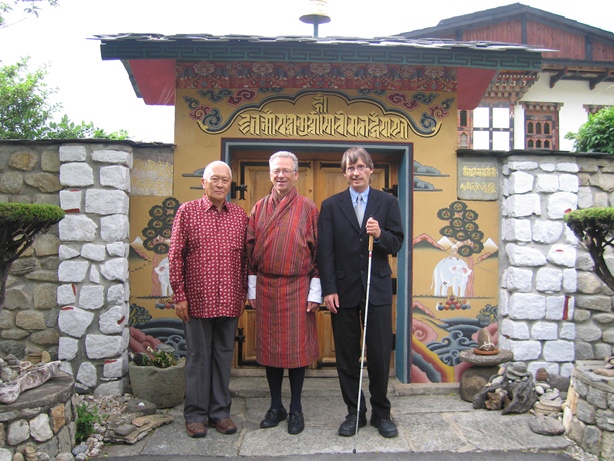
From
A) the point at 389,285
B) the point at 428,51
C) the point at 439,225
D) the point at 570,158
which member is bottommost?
the point at 389,285

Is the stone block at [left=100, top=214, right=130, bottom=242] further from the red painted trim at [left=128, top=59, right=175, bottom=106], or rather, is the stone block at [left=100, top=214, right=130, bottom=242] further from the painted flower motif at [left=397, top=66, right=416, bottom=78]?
the painted flower motif at [left=397, top=66, right=416, bottom=78]

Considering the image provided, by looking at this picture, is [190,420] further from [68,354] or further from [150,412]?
[68,354]

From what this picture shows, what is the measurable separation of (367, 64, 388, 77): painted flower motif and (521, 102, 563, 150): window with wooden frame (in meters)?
9.63

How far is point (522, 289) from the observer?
4.87 m

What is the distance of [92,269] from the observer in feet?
15.2

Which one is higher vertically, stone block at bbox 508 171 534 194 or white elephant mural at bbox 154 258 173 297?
stone block at bbox 508 171 534 194

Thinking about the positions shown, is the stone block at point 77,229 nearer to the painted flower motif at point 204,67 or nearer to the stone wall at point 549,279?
the painted flower motif at point 204,67

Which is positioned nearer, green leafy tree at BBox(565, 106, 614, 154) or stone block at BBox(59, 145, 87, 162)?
stone block at BBox(59, 145, 87, 162)

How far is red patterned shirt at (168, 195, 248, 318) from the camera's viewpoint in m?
3.88

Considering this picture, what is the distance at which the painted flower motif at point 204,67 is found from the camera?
200 inches

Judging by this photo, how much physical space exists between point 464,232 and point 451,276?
0.41 meters

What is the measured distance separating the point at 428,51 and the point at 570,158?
1560 millimetres

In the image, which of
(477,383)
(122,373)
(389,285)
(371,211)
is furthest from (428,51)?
(122,373)

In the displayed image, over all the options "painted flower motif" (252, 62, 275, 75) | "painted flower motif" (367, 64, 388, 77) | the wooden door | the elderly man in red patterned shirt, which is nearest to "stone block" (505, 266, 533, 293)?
the wooden door
